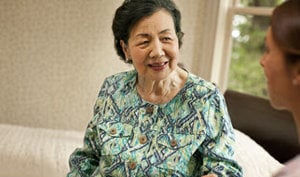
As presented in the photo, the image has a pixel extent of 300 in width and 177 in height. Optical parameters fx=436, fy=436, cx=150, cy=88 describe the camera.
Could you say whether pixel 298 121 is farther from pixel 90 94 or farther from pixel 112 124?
pixel 90 94

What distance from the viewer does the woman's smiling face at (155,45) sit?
1.61 meters

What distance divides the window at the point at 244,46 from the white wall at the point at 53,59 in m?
0.75

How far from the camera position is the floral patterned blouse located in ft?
4.92

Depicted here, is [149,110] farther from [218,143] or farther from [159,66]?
[218,143]

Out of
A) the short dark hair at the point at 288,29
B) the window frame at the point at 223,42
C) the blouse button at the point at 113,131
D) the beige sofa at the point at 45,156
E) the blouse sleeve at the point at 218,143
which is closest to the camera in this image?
the short dark hair at the point at 288,29

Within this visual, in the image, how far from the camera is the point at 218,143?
4.97 ft

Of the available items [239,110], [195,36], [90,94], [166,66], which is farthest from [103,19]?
[166,66]

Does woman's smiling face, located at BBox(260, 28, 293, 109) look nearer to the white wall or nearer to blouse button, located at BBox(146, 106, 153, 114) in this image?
blouse button, located at BBox(146, 106, 153, 114)

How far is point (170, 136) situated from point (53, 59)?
1.26m

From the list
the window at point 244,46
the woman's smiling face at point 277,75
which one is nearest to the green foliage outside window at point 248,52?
the window at point 244,46

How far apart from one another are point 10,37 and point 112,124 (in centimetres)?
115

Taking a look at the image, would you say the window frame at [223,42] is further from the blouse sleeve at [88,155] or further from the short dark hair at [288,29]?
the short dark hair at [288,29]

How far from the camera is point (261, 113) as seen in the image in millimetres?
2354

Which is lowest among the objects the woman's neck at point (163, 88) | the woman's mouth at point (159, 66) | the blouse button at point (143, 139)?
the blouse button at point (143, 139)
